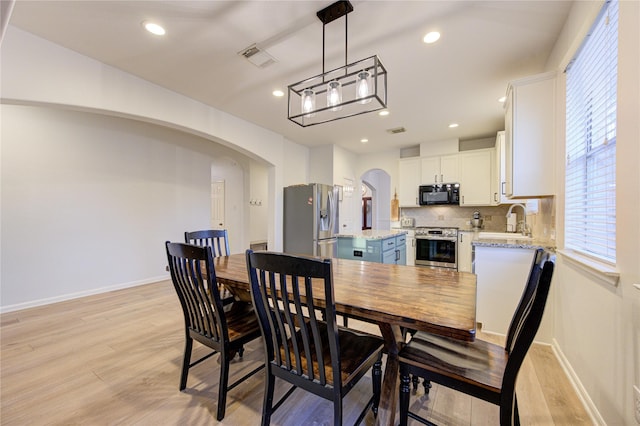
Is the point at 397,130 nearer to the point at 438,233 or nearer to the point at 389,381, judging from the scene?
the point at 438,233

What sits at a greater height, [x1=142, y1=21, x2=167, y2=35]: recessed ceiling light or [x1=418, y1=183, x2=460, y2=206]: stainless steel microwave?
[x1=142, y1=21, x2=167, y2=35]: recessed ceiling light

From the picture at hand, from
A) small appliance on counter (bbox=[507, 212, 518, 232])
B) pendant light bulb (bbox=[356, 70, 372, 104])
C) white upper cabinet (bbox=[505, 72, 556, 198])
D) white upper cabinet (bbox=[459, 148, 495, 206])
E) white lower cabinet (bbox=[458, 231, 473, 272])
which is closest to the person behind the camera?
pendant light bulb (bbox=[356, 70, 372, 104])

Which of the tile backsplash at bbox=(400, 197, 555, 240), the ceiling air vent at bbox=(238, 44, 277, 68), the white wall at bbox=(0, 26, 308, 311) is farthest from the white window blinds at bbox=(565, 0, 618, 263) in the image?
the white wall at bbox=(0, 26, 308, 311)

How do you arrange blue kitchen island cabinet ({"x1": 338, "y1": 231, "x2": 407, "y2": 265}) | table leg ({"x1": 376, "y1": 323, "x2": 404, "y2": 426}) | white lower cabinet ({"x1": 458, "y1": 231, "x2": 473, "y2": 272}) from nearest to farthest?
table leg ({"x1": 376, "y1": 323, "x2": 404, "y2": 426}) → blue kitchen island cabinet ({"x1": 338, "y1": 231, "x2": 407, "y2": 265}) → white lower cabinet ({"x1": 458, "y1": 231, "x2": 473, "y2": 272})

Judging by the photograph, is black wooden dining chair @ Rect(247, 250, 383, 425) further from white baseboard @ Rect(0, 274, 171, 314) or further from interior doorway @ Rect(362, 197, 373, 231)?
interior doorway @ Rect(362, 197, 373, 231)

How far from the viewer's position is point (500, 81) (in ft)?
9.63

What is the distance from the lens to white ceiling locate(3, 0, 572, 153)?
193cm

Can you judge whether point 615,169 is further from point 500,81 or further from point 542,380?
point 500,81

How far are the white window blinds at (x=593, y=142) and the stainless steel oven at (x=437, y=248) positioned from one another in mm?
2521

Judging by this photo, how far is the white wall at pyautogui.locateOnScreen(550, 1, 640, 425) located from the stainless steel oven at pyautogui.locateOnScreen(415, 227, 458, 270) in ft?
9.03

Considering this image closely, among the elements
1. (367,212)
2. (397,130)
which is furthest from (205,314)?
(367,212)

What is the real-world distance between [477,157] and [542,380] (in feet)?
12.6

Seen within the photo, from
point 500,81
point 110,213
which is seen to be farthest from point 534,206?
point 110,213

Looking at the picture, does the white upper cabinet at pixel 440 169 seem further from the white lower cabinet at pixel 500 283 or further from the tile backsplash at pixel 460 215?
the white lower cabinet at pixel 500 283
